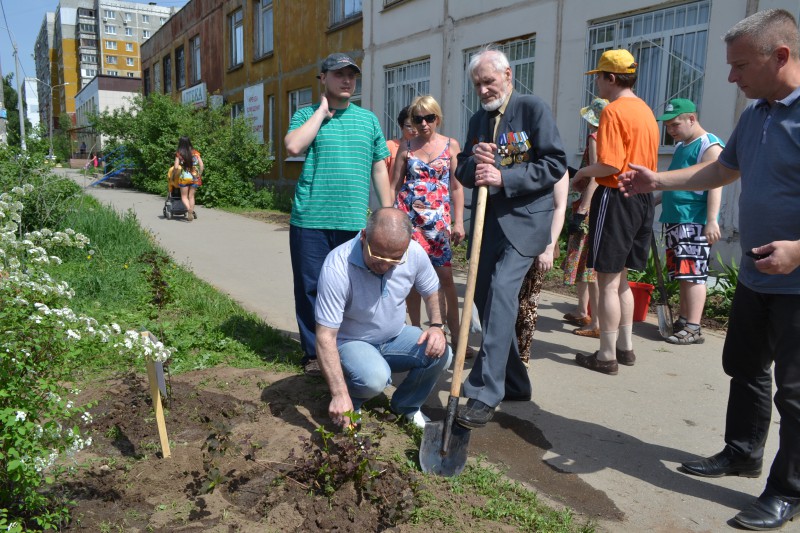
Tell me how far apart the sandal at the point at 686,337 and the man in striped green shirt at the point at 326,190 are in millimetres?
2850

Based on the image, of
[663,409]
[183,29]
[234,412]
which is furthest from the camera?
[183,29]

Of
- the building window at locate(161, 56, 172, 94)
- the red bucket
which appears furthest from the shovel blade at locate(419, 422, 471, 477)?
the building window at locate(161, 56, 172, 94)

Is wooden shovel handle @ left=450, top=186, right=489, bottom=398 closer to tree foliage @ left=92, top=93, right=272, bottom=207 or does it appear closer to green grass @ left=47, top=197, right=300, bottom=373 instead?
green grass @ left=47, top=197, right=300, bottom=373

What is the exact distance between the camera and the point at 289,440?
3.29m

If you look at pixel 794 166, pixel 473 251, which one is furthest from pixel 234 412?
pixel 794 166

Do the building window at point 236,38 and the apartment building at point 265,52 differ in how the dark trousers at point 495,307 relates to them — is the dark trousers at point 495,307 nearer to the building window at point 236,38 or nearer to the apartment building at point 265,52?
the apartment building at point 265,52

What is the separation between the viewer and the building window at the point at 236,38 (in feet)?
70.9

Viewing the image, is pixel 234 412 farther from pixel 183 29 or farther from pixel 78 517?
pixel 183 29

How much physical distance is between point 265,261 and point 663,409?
6.11 meters

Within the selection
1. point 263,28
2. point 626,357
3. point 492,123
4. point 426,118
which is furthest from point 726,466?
point 263,28

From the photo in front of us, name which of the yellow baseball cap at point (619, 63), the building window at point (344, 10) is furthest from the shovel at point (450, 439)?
the building window at point (344, 10)

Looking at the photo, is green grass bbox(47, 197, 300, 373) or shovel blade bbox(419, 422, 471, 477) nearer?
shovel blade bbox(419, 422, 471, 477)

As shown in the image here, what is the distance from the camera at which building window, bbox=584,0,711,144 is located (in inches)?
296

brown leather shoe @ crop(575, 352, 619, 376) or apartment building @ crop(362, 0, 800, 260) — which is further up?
apartment building @ crop(362, 0, 800, 260)
